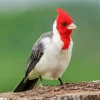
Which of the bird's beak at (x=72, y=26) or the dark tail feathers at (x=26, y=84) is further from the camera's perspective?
the dark tail feathers at (x=26, y=84)

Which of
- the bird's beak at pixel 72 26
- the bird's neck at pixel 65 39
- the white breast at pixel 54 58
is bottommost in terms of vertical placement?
the white breast at pixel 54 58

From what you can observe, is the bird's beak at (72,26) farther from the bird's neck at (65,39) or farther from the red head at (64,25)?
the bird's neck at (65,39)

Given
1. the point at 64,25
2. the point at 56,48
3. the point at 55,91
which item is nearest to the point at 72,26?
the point at 64,25

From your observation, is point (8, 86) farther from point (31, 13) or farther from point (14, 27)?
point (31, 13)

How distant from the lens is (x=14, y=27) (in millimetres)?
18453

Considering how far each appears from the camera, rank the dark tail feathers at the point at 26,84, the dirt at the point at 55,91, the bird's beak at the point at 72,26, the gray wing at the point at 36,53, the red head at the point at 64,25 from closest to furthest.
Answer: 1. the dirt at the point at 55,91
2. the bird's beak at the point at 72,26
3. the red head at the point at 64,25
4. the gray wing at the point at 36,53
5. the dark tail feathers at the point at 26,84

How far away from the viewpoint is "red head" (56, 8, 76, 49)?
805cm

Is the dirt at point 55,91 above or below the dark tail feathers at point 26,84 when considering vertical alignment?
above

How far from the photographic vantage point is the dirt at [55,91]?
7.42 metres

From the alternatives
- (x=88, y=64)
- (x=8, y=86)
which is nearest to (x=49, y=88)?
(x=8, y=86)

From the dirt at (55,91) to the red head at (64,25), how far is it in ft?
1.38

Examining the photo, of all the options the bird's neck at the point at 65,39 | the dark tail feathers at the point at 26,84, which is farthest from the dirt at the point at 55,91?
the dark tail feathers at the point at 26,84

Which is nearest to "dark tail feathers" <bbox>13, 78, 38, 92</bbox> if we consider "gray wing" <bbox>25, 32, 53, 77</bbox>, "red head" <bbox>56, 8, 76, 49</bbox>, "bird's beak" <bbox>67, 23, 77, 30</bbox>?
"gray wing" <bbox>25, 32, 53, 77</bbox>

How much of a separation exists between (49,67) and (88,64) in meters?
6.87
